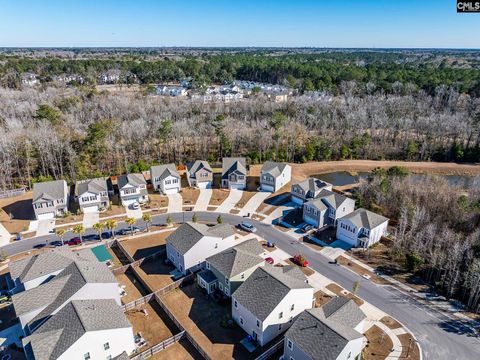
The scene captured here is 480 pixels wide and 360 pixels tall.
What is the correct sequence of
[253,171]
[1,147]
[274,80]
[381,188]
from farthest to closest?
1. [274,80]
2. [253,171]
3. [1,147]
4. [381,188]

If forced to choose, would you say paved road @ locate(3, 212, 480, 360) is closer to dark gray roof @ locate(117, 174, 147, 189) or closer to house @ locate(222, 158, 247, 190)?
dark gray roof @ locate(117, 174, 147, 189)

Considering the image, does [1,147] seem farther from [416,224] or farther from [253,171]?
[416,224]

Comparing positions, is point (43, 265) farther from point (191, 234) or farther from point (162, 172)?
point (162, 172)

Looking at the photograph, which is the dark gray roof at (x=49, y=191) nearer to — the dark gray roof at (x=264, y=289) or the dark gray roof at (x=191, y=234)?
the dark gray roof at (x=191, y=234)

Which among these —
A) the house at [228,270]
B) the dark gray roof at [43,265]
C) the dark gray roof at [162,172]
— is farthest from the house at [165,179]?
the house at [228,270]

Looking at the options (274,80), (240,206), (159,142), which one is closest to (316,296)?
(240,206)

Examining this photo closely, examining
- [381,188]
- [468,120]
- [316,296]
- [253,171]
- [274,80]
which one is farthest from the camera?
[274,80]
